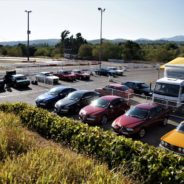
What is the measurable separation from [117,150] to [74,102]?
950cm

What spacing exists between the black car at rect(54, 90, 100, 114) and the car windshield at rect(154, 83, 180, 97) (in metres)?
4.57

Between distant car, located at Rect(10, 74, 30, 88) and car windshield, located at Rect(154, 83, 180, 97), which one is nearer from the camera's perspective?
car windshield, located at Rect(154, 83, 180, 97)

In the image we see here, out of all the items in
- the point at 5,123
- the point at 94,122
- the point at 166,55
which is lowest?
the point at 94,122

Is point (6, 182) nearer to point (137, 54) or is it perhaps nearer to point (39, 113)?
point (39, 113)

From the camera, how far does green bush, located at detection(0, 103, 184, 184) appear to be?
301 inches

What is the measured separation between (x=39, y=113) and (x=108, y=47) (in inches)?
2685

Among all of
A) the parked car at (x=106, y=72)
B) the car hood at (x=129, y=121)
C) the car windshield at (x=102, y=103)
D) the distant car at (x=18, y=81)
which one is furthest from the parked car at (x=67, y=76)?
the car hood at (x=129, y=121)

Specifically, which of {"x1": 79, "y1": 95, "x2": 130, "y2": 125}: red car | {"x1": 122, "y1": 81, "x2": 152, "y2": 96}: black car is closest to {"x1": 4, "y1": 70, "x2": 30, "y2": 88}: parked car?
{"x1": 122, "y1": 81, "x2": 152, "y2": 96}: black car

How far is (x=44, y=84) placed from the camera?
2998 centimetres

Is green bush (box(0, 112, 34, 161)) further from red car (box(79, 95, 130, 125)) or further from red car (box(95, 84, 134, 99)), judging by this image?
red car (box(95, 84, 134, 99))

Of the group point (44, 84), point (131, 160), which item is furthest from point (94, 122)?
point (44, 84)

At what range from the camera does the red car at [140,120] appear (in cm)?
1371

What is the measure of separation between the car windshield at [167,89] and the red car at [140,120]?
3.27m

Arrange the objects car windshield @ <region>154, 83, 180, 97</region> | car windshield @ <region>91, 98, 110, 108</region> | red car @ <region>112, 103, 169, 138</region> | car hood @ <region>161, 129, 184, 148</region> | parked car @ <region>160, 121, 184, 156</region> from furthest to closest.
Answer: car windshield @ <region>154, 83, 180, 97</region> → car windshield @ <region>91, 98, 110, 108</region> → red car @ <region>112, 103, 169, 138</region> → car hood @ <region>161, 129, 184, 148</region> → parked car @ <region>160, 121, 184, 156</region>
